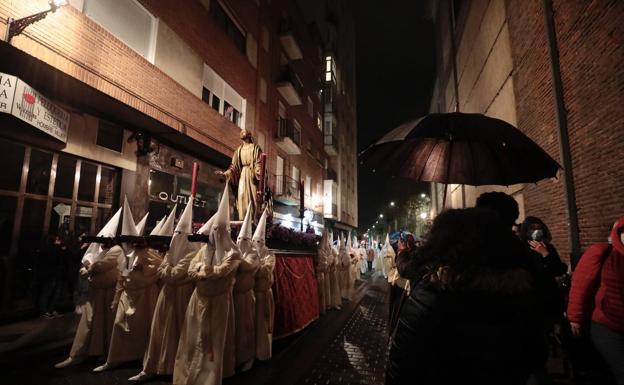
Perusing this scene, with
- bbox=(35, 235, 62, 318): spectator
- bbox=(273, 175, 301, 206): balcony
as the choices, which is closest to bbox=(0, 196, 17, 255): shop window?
bbox=(35, 235, 62, 318): spectator

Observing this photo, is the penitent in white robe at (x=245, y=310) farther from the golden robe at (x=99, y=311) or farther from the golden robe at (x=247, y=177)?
the golden robe at (x=247, y=177)

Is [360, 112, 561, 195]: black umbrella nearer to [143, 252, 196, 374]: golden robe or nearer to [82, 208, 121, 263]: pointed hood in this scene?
[143, 252, 196, 374]: golden robe

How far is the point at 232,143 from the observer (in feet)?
44.5

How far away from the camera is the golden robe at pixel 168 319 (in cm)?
414

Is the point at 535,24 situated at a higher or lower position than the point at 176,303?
higher

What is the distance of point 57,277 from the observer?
684 cm

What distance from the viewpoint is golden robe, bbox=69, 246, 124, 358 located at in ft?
15.1

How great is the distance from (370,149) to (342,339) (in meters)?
4.21

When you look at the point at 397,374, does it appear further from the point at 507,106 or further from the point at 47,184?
the point at 507,106

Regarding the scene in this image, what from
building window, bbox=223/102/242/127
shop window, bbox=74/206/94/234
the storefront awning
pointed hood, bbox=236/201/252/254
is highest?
building window, bbox=223/102/242/127

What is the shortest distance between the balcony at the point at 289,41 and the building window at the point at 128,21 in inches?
446

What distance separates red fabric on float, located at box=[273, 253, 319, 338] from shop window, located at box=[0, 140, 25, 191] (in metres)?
5.63

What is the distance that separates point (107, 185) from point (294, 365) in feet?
23.4

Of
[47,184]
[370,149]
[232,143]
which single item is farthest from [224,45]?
[370,149]
